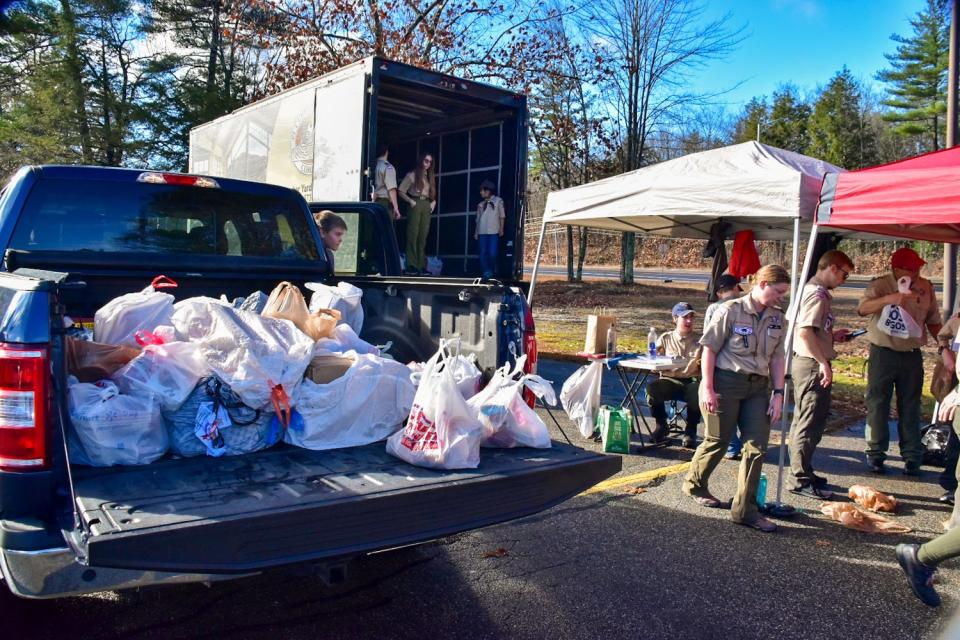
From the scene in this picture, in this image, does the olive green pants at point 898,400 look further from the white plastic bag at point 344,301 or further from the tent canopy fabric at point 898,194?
the white plastic bag at point 344,301

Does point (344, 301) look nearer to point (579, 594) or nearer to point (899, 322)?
point (579, 594)

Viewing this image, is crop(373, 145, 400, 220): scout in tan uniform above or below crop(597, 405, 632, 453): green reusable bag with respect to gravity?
above

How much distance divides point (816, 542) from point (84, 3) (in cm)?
2830

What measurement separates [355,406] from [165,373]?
0.79 meters

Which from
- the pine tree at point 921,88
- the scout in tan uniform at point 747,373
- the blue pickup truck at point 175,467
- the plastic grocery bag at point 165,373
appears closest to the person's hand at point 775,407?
the scout in tan uniform at point 747,373

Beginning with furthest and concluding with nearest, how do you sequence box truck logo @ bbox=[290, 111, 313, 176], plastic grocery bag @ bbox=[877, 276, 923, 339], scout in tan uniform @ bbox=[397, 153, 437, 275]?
1. scout in tan uniform @ bbox=[397, 153, 437, 275]
2. box truck logo @ bbox=[290, 111, 313, 176]
3. plastic grocery bag @ bbox=[877, 276, 923, 339]

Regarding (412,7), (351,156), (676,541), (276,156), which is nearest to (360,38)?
(412,7)

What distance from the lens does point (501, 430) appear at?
10.7 ft

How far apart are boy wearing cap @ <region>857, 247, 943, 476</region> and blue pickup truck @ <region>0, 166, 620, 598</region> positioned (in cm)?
375

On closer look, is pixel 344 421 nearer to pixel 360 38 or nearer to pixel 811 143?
pixel 360 38

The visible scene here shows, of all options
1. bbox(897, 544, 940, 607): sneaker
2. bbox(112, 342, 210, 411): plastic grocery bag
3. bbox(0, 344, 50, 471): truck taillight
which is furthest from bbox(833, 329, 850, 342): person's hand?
bbox(0, 344, 50, 471): truck taillight

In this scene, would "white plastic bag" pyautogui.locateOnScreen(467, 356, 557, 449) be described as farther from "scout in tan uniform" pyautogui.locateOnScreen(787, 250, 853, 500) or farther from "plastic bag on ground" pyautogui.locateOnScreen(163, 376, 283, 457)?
"scout in tan uniform" pyautogui.locateOnScreen(787, 250, 853, 500)

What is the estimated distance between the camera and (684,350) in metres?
6.70

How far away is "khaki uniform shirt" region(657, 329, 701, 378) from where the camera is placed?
642cm
